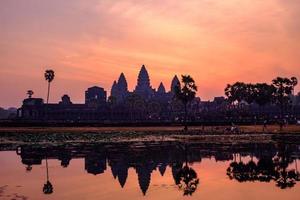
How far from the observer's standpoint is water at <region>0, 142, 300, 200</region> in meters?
22.5

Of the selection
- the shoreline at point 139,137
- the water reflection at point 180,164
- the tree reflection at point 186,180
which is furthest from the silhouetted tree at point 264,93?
the tree reflection at point 186,180

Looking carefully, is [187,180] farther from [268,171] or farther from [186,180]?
[268,171]

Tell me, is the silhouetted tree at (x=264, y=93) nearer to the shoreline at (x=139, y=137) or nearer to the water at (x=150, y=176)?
the shoreline at (x=139, y=137)

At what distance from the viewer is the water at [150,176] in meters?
22.5

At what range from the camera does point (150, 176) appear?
2877 cm

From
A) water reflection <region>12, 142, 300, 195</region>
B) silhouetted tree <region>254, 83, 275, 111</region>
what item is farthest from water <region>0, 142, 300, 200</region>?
silhouetted tree <region>254, 83, 275, 111</region>

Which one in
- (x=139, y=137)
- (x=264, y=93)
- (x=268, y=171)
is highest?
(x=264, y=93)

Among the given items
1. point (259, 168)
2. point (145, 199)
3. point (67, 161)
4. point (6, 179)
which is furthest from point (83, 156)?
point (145, 199)

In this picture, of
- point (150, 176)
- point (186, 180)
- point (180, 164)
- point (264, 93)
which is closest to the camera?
point (186, 180)

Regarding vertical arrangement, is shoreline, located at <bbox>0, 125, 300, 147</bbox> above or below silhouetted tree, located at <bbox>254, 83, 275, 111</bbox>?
below

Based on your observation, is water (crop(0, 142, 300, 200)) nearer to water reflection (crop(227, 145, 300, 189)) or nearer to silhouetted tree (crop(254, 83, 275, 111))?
water reflection (crop(227, 145, 300, 189))

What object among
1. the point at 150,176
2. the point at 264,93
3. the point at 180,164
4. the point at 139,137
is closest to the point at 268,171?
the point at 180,164

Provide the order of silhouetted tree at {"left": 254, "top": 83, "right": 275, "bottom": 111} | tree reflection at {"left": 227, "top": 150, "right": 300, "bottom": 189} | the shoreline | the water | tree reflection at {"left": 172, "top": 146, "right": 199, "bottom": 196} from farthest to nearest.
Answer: silhouetted tree at {"left": 254, "top": 83, "right": 275, "bottom": 111}, the shoreline, tree reflection at {"left": 227, "top": 150, "right": 300, "bottom": 189}, tree reflection at {"left": 172, "top": 146, "right": 199, "bottom": 196}, the water

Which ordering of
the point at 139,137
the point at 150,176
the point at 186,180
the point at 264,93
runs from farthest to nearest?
the point at 264,93, the point at 139,137, the point at 150,176, the point at 186,180
